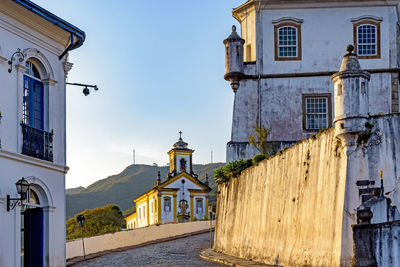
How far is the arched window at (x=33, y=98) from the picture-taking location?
51.0ft

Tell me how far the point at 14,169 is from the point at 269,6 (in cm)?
1993

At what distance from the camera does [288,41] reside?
106 ft

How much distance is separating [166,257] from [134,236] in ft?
50.3

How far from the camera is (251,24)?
32.8 meters

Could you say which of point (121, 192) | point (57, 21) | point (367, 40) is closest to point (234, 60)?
point (367, 40)

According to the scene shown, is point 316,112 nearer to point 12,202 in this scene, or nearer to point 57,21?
point 57,21

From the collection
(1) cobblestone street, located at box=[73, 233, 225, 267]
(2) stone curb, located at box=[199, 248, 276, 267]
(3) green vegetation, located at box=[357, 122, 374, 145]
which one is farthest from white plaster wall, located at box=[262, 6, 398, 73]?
(3) green vegetation, located at box=[357, 122, 374, 145]

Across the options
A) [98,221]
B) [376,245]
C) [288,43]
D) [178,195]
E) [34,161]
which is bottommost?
[98,221]

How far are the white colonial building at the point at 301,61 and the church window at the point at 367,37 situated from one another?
43 mm

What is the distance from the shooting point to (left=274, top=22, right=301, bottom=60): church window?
3225 cm

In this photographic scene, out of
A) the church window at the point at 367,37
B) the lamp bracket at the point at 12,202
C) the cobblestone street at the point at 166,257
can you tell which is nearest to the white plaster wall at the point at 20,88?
the lamp bracket at the point at 12,202

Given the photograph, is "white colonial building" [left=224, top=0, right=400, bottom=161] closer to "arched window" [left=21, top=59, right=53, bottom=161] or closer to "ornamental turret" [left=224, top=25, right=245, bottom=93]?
"ornamental turret" [left=224, top=25, right=245, bottom=93]

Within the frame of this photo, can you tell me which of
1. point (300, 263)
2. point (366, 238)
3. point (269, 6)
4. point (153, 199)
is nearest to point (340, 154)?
point (300, 263)

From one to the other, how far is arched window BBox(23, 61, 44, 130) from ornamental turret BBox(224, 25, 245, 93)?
16494 mm
